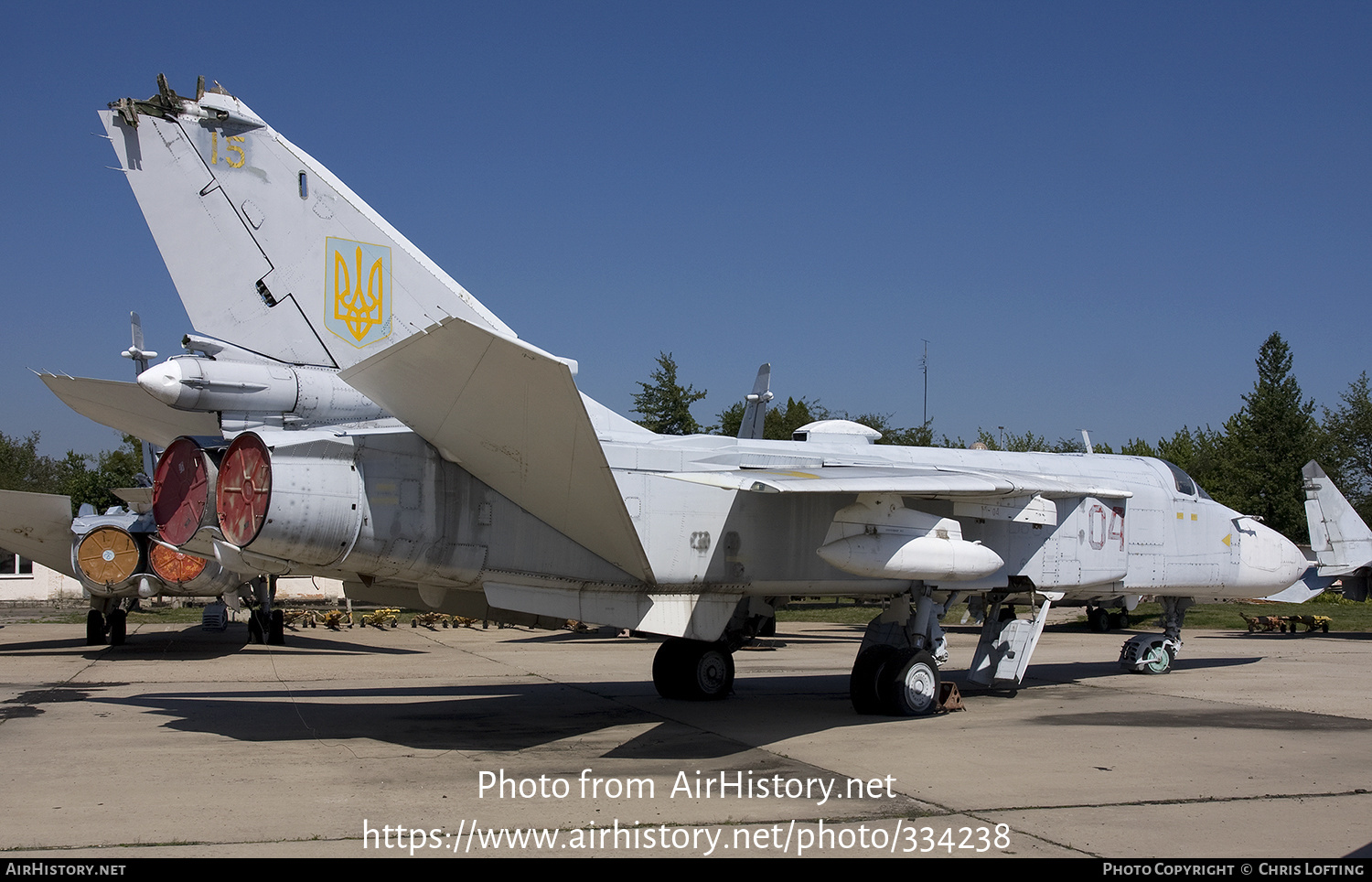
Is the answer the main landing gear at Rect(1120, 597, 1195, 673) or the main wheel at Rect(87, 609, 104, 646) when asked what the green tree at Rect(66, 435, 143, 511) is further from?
the main landing gear at Rect(1120, 597, 1195, 673)

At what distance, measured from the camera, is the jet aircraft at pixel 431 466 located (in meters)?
7.57

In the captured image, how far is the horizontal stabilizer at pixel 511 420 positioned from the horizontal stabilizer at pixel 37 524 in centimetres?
1274

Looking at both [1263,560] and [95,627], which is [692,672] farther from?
[95,627]

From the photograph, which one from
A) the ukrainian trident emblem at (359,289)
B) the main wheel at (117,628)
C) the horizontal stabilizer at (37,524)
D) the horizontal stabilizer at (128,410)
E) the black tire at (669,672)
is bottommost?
the main wheel at (117,628)

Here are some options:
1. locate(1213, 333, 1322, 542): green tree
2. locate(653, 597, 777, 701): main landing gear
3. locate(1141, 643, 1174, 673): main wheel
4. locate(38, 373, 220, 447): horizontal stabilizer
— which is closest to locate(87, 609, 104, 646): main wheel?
locate(38, 373, 220, 447): horizontal stabilizer

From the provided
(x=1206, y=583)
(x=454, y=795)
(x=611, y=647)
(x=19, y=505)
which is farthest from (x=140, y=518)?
(x=1206, y=583)

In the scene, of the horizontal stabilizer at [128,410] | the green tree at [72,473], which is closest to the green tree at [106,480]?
the green tree at [72,473]

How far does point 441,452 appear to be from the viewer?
8.25 m

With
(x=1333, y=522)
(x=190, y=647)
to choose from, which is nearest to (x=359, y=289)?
(x=190, y=647)

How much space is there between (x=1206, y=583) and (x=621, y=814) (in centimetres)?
994

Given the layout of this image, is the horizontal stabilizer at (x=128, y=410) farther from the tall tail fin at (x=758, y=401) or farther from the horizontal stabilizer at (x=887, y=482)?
the tall tail fin at (x=758, y=401)

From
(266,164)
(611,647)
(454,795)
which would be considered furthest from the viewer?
(611,647)

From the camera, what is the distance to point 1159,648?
47.8ft
